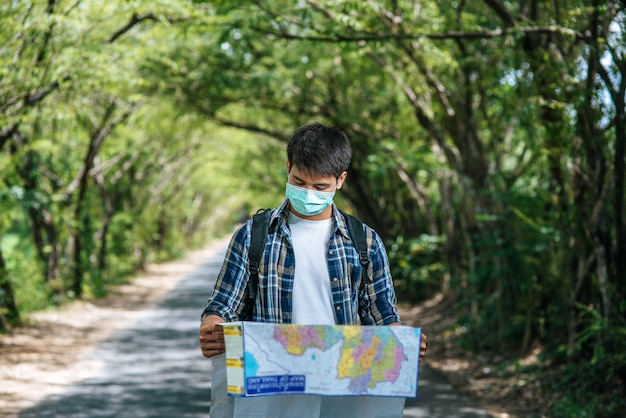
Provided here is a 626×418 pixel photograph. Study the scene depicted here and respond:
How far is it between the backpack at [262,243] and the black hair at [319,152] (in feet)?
0.70

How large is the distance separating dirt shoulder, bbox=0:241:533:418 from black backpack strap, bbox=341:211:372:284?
→ 480 cm

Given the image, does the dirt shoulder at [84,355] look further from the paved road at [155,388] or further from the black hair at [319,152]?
the black hair at [319,152]

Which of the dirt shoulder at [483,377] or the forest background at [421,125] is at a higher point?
the forest background at [421,125]

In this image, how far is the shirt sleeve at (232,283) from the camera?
3182 millimetres

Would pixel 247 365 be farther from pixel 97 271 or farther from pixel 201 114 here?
pixel 97 271

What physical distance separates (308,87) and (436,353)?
7.24 m

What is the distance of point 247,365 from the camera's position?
286 centimetres

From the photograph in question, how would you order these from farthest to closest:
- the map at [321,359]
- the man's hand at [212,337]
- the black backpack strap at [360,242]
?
the black backpack strap at [360,242]
the man's hand at [212,337]
the map at [321,359]

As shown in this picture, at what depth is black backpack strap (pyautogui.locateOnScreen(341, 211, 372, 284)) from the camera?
3244 mm

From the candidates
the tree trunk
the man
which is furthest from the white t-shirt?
the tree trunk

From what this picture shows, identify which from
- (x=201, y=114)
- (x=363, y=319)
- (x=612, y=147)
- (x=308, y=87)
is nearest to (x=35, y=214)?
(x=201, y=114)

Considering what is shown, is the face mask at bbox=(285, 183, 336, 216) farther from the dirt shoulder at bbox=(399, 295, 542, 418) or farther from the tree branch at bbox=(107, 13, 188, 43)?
the tree branch at bbox=(107, 13, 188, 43)

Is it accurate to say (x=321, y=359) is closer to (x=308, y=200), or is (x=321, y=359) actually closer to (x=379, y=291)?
(x=379, y=291)

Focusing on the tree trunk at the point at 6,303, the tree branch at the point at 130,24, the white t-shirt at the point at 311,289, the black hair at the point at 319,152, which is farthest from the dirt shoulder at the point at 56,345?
the black hair at the point at 319,152
